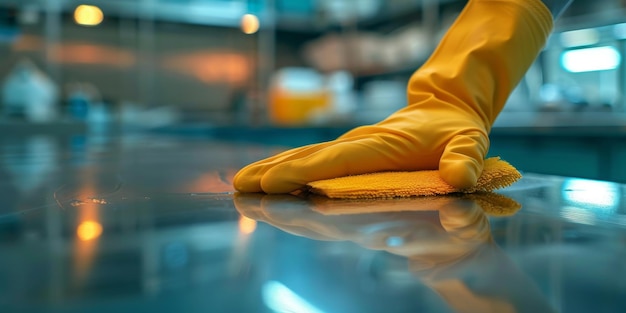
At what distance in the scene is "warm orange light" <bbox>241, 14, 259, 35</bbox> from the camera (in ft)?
16.1

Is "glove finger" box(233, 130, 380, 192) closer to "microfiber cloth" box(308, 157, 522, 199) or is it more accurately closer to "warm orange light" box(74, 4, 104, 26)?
"microfiber cloth" box(308, 157, 522, 199)

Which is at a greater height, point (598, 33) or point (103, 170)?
point (598, 33)

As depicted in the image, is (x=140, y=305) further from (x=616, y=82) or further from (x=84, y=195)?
(x=616, y=82)

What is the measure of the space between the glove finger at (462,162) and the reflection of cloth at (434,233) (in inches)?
0.7

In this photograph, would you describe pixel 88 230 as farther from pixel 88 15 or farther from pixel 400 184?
pixel 88 15

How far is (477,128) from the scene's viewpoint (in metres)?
0.56

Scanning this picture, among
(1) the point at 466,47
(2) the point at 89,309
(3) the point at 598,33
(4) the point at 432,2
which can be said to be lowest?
(2) the point at 89,309

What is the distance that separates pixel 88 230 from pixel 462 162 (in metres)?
0.31

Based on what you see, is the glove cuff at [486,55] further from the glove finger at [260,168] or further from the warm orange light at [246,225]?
the warm orange light at [246,225]

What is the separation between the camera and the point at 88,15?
4.25m

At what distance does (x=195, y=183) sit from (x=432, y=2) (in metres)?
3.28

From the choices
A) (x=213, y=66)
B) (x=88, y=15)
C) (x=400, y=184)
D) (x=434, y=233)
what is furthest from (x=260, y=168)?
(x=213, y=66)

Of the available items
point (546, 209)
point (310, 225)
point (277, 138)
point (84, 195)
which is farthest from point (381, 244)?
point (277, 138)

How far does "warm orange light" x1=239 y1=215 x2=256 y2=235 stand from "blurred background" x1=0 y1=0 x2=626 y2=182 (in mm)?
2002
